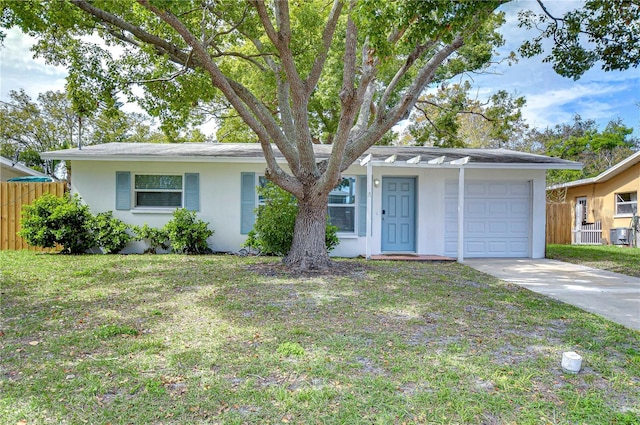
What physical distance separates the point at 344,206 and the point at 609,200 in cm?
1432

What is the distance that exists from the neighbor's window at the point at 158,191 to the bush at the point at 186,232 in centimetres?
61

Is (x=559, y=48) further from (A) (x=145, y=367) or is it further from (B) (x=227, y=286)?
(A) (x=145, y=367)

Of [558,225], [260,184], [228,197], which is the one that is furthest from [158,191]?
[558,225]

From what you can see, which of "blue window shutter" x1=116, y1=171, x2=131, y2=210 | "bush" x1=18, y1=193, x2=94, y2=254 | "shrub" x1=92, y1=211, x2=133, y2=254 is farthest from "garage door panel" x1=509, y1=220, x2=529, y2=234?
"bush" x1=18, y1=193, x2=94, y2=254

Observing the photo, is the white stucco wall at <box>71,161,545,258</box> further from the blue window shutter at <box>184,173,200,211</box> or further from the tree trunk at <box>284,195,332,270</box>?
the tree trunk at <box>284,195,332,270</box>

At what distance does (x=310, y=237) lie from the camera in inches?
293

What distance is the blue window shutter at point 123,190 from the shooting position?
394 inches

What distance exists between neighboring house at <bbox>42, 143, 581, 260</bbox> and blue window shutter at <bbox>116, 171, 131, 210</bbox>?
0.03 meters

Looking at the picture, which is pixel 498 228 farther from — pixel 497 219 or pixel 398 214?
pixel 398 214

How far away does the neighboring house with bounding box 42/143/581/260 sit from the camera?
10.0m

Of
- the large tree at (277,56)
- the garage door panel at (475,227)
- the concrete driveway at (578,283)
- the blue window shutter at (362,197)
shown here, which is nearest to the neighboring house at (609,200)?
the garage door panel at (475,227)

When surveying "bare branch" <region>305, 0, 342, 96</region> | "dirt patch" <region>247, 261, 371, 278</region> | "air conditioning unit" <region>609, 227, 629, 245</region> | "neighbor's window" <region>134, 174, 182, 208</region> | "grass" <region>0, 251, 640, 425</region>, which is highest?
"bare branch" <region>305, 0, 342, 96</region>

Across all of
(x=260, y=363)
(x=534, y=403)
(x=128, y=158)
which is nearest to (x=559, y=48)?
(x=534, y=403)

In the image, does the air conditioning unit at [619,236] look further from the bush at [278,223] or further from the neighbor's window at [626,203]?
the bush at [278,223]
